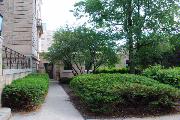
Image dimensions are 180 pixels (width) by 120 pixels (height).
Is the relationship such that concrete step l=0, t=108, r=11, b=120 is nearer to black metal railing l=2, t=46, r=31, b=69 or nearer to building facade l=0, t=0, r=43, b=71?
black metal railing l=2, t=46, r=31, b=69

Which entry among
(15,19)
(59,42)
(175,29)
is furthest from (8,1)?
(175,29)

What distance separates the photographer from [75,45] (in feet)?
99.3

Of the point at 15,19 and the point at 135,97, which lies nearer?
the point at 135,97

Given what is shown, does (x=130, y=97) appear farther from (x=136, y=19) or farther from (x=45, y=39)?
(x=45, y=39)

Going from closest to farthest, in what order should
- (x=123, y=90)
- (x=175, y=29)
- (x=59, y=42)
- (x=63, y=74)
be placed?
(x=123, y=90)
(x=175, y=29)
(x=59, y=42)
(x=63, y=74)

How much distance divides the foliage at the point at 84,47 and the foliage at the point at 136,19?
4.02ft

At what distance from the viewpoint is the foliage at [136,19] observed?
92.8 ft

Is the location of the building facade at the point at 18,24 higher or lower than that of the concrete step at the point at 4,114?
higher

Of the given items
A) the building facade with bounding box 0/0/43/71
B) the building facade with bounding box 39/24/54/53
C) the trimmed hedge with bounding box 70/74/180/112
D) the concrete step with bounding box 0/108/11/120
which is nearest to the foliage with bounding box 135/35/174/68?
the building facade with bounding box 0/0/43/71

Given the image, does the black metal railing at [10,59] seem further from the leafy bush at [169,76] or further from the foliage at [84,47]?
the leafy bush at [169,76]

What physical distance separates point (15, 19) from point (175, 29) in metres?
13.4

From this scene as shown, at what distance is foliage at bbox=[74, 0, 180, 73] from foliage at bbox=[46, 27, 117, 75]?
123 cm

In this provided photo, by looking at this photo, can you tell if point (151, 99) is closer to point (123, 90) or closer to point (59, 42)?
point (123, 90)

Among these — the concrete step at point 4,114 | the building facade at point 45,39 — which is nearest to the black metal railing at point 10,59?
the concrete step at point 4,114
